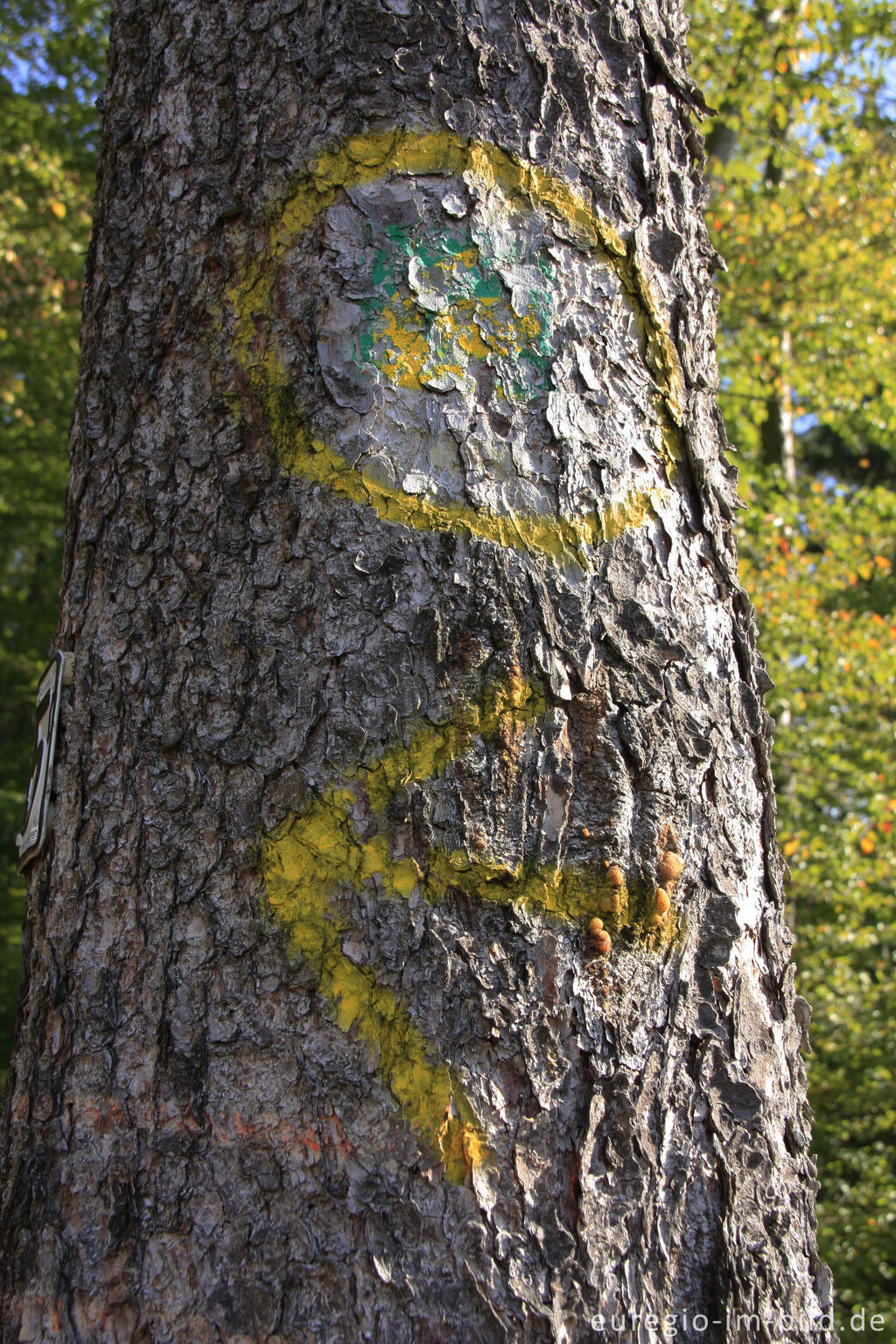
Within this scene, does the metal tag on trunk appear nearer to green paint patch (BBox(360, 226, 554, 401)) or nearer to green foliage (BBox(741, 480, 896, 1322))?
green paint patch (BBox(360, 226, 554, 401))

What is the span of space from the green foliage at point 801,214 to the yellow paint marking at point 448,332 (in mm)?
5670

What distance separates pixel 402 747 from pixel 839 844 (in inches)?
218

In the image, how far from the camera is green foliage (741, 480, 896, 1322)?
5.67 meters

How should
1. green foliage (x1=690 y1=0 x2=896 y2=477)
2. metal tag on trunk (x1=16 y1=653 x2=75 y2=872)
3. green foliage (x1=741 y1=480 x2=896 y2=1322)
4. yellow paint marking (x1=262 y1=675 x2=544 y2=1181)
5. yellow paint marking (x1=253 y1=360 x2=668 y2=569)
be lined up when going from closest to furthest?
yellow paint marking (x1=262 y1=675 x2=544 y2=1181), yellow paint marking (x1=253 y1=360 x2=668 y2=569), metal tag on trunk (x1=16 y1=653 x2=75 y2=872), green foliage (x1=741 y1=480 x2=896 y2=1322), green foliage (x1=690 y1=0 x2=896 y2=477)

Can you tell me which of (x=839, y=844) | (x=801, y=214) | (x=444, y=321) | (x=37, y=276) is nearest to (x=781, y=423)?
(x=801, y=214)

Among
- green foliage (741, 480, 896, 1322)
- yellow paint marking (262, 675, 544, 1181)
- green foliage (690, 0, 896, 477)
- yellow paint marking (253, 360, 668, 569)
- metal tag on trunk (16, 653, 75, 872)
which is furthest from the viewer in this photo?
green foliage (690, 0, 896, 477)

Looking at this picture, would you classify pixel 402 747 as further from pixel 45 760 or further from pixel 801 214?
pixel 801 214

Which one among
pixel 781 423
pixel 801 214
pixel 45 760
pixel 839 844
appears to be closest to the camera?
pixel 45 760

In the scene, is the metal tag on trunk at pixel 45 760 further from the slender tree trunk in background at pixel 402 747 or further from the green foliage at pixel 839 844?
the green foliage at pixel 839 844

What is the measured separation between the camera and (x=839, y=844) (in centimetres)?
584

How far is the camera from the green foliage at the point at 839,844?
18.6 ft

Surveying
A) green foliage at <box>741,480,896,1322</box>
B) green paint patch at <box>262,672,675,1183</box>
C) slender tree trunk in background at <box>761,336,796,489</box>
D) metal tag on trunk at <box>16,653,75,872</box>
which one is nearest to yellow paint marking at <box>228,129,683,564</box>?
green paint patch at <box>262,672,675,1183</box>

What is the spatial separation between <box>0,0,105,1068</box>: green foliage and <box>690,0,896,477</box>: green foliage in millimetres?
4388

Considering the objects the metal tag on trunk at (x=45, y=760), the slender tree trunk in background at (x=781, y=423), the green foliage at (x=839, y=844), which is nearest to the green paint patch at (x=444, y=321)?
the metal tag on trunk at (x=45, y=760)
